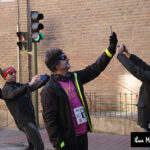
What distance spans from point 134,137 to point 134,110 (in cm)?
410

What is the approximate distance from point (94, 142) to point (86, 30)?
12.1ft

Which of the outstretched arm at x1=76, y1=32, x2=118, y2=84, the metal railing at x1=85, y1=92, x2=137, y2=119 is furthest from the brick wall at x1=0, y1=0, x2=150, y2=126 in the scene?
the outstretched arm at x1=76, y1=32, x2=118, y2=84

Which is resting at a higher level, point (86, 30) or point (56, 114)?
point (86, 30)

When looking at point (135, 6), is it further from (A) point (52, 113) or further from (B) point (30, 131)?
(A) point (52, 113)

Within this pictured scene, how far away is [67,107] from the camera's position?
3.18 metres

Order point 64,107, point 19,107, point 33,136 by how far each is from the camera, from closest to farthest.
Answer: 1. point 64,107
2. point 33,136
3. point 19,107

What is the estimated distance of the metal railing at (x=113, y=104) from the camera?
26.6 ft

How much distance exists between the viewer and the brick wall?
823cm

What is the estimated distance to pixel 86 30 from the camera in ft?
29.1

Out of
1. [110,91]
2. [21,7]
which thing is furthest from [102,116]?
[21,7]

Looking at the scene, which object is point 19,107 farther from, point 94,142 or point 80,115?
Result: point 94,142

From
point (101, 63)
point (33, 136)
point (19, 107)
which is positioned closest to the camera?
point (101, 63)

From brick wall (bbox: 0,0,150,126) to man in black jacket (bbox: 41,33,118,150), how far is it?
511cm

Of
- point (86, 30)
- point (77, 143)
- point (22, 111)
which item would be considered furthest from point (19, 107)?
point (86, 30)
